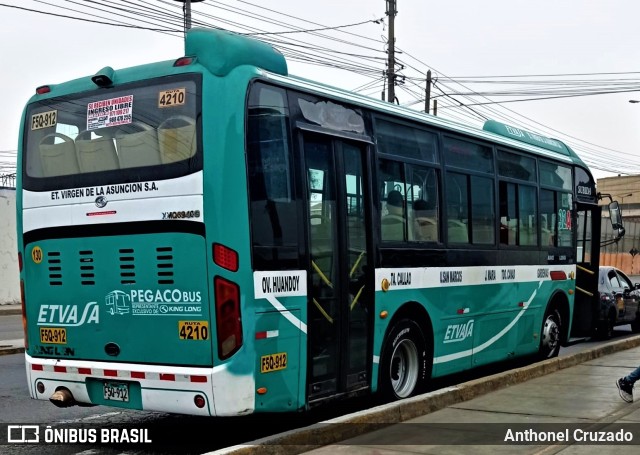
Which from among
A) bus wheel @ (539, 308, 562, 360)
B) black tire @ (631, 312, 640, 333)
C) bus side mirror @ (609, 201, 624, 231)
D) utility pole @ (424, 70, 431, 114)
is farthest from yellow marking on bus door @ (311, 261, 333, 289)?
utility pole @ (424, 70, 431, 114)

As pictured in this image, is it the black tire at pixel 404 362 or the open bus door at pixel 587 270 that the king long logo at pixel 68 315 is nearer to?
the black tire at pixel 404 362

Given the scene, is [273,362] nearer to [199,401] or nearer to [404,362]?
[199,401]

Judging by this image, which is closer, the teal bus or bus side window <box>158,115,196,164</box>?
the teal bus

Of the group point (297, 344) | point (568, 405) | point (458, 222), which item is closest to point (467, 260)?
point (458, 222)

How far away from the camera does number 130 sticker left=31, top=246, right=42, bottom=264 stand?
7719 mm

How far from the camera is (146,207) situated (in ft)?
23.2

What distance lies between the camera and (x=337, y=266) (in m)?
7.88

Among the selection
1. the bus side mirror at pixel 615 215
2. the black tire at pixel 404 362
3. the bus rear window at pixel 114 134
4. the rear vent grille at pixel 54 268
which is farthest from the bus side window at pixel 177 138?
the bus side mirror at pixel 615 215

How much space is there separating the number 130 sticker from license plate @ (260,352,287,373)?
2.35m

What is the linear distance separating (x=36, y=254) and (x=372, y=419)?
3.35 meters

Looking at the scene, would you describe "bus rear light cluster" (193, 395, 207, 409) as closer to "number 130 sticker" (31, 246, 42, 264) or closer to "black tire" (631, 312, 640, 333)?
"number 130 sticker" (31, 246, 42, 264)

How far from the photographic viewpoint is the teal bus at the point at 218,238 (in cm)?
678

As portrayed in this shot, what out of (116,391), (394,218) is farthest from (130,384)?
(394,218)

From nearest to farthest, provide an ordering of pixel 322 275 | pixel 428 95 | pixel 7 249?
1. pixel 322 275
2. pixel 7 249
3. pixel 428 95
